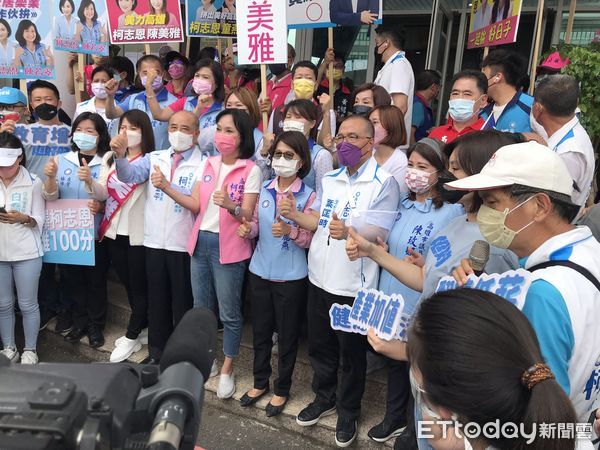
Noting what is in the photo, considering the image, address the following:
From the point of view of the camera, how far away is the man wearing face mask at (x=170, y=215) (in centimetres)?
393

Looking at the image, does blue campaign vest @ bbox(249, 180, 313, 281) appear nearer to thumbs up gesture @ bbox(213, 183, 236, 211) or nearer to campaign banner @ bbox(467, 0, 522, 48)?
thumbs up gesture @ bbox(213, 183, 236, 211)

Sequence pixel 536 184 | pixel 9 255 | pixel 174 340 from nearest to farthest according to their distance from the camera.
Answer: pixel 174 340 < pixel 536 184 < pixel 9 255

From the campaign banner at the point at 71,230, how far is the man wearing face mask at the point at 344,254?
1989 millimetres

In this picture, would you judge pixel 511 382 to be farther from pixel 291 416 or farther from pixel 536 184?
pixel 291 416

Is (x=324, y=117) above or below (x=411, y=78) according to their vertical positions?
below

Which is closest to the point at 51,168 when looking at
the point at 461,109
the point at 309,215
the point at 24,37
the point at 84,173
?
the point at 84,173

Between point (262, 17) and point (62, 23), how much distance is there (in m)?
2.35

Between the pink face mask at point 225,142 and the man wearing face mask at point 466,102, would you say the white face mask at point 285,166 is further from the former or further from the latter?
the man wearing face mask at point 466,102

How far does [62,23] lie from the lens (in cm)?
505

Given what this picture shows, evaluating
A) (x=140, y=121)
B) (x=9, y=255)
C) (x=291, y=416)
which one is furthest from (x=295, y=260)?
(x=9, y=255)

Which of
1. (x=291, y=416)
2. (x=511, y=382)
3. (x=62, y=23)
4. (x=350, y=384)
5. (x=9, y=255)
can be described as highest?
(x=62, y=23)

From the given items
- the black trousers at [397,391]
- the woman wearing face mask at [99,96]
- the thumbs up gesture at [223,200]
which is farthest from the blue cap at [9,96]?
the black trousers at [397,391]

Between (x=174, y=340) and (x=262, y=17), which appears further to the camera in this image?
(x=262, y=17)

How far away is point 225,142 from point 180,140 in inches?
16.4
